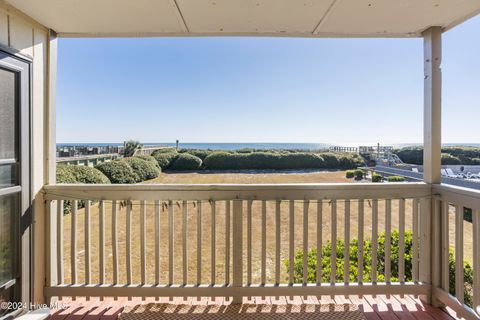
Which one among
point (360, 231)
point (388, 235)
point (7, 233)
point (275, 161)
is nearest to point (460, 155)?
point (388, 235)

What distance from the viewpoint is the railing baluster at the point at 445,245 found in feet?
5.74

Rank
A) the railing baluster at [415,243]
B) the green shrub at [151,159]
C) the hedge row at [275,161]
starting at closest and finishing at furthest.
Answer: the railing baluster at [415,243] → the green shrub at [151,159] → the hedge row at [275,161]

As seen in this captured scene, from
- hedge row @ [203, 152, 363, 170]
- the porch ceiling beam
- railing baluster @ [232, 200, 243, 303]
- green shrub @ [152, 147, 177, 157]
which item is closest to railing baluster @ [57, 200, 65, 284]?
green shrub @ [152, 147, 177, 157]

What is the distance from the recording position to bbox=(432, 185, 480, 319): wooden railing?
154cm

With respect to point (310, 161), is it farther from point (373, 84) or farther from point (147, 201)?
point (373, 84)

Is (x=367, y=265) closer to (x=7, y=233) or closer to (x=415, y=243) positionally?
(x=415, y=243)

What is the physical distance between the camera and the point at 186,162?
7.30 ft

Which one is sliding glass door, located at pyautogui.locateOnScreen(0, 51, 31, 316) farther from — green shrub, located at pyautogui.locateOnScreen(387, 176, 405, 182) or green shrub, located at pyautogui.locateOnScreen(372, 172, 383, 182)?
green shrub, located at pyautogui.locateOnScreen(387, 176, 405, 182)

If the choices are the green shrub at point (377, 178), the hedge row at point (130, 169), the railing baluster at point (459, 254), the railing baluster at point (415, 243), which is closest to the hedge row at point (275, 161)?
the green shrub at point (377, 178)

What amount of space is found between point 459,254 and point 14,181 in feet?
9.71

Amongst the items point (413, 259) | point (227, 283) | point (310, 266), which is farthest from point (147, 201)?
point (413, 259)

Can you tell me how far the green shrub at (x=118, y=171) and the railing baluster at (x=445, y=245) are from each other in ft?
7.74

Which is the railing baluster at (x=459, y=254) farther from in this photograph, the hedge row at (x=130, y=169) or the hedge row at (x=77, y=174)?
the hedge row at (x=77, y=174)

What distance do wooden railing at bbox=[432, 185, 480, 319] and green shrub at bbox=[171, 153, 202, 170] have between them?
189 cm
